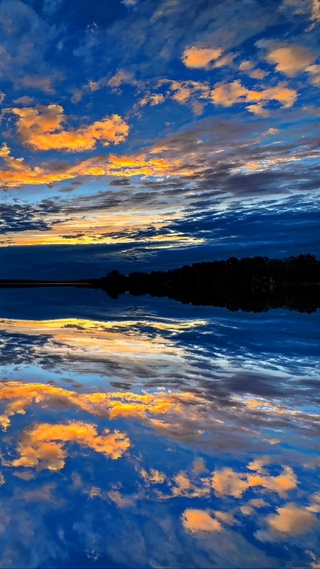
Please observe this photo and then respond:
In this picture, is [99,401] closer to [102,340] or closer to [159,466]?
[159,466]

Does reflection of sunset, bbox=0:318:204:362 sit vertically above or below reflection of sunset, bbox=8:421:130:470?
below

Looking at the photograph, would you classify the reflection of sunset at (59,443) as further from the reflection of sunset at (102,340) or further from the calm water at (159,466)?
the reflection of sunset at (102,340)

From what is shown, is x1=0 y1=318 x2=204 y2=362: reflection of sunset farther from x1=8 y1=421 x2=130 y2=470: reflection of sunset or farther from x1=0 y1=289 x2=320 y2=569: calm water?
x1=8 y1=421 x2=130 y2=470: reflection of sunset

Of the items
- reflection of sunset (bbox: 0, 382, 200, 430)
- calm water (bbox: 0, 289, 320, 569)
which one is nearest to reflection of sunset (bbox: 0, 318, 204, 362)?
calm water (bbox: 0, 289, 320, 569)

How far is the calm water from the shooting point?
283 centimetres

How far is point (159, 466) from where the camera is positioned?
159 inches

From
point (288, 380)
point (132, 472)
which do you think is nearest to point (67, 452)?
point (132, 472)

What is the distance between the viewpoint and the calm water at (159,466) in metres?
2.83

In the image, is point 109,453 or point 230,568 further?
point 109,453

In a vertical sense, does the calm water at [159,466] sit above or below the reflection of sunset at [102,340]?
above

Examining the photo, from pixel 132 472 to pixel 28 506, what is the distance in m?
0.92

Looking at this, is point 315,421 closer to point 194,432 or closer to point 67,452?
point 194,432

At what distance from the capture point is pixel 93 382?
24.0 feet

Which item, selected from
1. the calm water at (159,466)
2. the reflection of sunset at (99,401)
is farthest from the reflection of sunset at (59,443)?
the reflection of sunset at (99,401)
